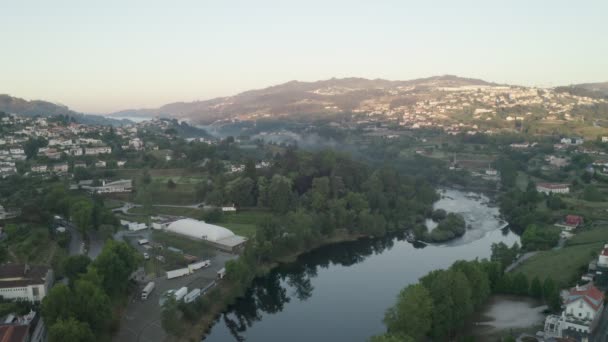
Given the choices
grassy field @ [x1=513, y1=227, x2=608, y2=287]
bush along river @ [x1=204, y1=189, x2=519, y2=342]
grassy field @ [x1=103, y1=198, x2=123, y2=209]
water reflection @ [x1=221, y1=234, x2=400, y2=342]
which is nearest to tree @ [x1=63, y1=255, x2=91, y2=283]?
bush along river @ [x1=204, y1=189, x2=519, y2=342]

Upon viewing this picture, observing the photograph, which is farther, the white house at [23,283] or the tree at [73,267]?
the tree at [73,267]

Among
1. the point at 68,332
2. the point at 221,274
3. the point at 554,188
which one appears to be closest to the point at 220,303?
the point at 221,274

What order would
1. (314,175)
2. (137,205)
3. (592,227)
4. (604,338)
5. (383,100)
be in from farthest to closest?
(383,100) → (314,175) → (137,205) → (592,227) → (604,338)

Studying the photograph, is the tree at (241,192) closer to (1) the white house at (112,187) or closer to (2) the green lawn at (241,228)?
(2) the green lawn at (241,228)

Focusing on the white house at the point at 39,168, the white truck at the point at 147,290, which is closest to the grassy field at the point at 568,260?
the white truck at the point at 147,290

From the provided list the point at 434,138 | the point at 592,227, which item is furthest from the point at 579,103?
the point at 592,227

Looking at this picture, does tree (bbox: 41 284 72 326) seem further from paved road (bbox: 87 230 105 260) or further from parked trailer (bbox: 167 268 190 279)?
paved road (bbox: 87 230 105 260)

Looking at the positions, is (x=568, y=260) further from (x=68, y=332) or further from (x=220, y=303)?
(x=68, y=332)

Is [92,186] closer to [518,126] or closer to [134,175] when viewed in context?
[134,175]
